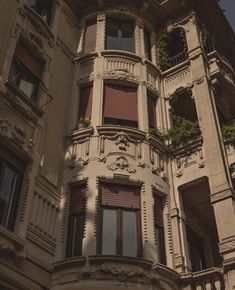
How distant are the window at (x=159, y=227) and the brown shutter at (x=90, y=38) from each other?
7637mm

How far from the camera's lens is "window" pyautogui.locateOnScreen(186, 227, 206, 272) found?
15.8m

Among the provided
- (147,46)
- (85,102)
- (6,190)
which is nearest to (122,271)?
(6,190)

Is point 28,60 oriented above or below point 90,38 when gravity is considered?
below

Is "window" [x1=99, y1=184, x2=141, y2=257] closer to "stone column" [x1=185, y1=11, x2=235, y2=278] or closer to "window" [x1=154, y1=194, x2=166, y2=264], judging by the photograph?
"window" [x1=154, y1=194, x2=166, y2=264]

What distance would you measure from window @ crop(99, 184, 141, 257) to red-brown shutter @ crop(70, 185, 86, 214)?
60 centimetres

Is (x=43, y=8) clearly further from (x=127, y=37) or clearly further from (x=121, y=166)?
(x=121, y=166)

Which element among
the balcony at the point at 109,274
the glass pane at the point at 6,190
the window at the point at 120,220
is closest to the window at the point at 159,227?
the window at the point at 120,220

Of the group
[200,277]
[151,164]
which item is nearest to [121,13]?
[151,164]

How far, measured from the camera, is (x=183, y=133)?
53.0 feet

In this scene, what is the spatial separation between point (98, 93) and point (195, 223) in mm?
5929

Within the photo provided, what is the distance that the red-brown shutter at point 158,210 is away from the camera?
14.2m

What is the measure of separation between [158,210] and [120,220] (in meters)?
1.47

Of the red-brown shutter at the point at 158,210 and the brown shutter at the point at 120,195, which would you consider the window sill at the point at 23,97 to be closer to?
the brown shutter at the point at 120,195

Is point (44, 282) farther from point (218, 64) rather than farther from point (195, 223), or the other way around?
point (218, 64)
